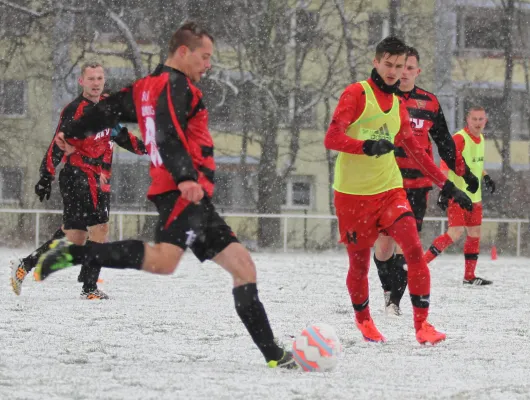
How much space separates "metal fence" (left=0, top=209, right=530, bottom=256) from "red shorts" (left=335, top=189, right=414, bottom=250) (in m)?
14.0

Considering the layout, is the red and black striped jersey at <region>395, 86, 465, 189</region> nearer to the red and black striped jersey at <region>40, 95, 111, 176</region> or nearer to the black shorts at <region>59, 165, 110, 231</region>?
the red and black striped jersey at <region>40, 95, 111, 176</region>

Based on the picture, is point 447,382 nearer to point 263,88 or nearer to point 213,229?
point 213,229

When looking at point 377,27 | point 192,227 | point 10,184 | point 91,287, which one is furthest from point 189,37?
point 377,27

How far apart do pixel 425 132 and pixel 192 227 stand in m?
3.54

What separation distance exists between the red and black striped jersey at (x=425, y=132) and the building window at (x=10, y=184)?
60.0ft

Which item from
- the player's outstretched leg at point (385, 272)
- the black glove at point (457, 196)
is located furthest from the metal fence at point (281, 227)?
the black glove at point (457, 196)

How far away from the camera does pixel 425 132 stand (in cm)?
833

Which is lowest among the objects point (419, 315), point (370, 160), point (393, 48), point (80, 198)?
point (419, 315)

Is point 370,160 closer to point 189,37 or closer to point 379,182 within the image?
point 379,182

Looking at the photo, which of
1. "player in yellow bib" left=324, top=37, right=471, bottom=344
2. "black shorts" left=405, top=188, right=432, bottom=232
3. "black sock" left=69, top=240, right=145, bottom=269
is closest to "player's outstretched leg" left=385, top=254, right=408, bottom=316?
"black shorts" left=405, top=188, right=432, bottom=232

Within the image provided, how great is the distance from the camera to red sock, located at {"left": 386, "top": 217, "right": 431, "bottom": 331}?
21.4 feet

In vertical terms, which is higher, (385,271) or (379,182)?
(379,182)

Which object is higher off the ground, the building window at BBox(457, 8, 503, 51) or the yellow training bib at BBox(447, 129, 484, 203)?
the building window at BBox(457, 8, 503, 51)

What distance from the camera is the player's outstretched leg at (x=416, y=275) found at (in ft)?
21.4
